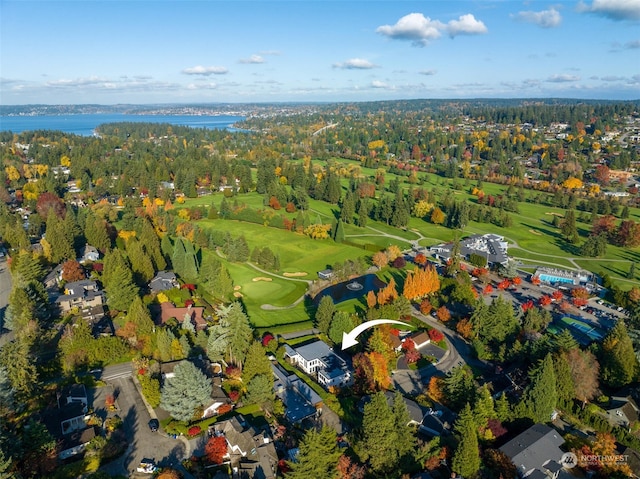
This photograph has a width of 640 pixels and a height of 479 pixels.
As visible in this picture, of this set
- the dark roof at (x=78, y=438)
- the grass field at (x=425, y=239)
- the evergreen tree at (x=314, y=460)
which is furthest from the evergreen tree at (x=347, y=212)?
the evergreen tree at (x=314, y=460)

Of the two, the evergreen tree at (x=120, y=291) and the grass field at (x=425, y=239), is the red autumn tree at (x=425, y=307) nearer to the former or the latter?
the grass field at (x=425, y=239)

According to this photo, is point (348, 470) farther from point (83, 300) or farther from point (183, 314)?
point (83, 300)

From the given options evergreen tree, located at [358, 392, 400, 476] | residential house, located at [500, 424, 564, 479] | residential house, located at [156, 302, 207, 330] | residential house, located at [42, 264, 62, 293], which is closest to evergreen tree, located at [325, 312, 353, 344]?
residential house, located at [156, 302, 207, 330]

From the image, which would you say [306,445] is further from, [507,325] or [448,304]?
[448,304]

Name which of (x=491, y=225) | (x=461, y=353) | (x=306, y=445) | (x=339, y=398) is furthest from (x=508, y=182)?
(x=306, y=445)

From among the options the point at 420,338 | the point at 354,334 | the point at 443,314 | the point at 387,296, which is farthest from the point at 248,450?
the point at 443,314

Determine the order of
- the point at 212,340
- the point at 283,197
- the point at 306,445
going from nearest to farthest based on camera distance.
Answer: the point at 306,445 → the point at 212,340 → the point at 283,197
